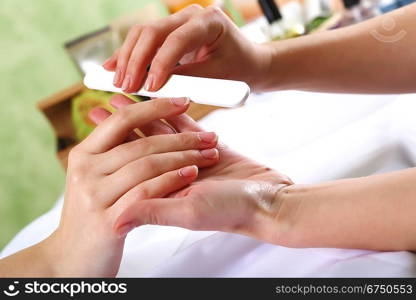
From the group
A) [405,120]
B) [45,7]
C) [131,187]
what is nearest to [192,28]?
[131,187]

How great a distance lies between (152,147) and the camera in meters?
0.61

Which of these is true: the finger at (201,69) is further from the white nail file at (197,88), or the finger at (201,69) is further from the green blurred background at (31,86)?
the green blurred background at (31,86)

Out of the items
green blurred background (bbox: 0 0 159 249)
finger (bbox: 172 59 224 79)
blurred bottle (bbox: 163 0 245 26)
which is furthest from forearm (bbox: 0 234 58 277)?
blurred bottle (bbox: 163 0 245 26)

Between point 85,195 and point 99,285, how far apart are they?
0.12m

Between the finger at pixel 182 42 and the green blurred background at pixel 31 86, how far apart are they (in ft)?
4.00

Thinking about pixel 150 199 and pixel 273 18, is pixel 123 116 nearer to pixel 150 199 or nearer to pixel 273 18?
pixel 150 199

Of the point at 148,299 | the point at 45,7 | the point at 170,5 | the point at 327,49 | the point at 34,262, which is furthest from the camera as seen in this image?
the point at 170,5

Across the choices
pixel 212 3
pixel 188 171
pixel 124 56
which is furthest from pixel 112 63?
pixel 212 3

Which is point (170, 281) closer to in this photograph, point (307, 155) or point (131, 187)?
Answer: point (131, 187)

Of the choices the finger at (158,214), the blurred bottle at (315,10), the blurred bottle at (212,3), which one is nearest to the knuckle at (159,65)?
the finger at (158,214)

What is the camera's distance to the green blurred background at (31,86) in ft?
5.64

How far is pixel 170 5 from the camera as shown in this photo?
2057mm

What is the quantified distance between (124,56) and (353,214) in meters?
0.42

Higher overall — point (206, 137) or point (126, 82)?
point (126, 82)
